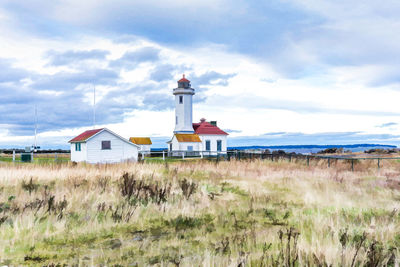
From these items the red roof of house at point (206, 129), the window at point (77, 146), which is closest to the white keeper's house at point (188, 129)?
the red roof of house at point (206, 129)

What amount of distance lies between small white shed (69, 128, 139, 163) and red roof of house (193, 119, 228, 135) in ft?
46.7

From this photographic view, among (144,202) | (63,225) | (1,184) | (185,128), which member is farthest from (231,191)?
(185,128)

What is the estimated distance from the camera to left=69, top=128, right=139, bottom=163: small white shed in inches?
1246

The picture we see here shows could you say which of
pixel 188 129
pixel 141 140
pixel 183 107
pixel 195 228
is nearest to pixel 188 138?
pixel 188 129

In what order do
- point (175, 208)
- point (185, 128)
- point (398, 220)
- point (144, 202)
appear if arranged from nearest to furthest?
point (398, 220) → point (175, 208) → point (144, 202) → point (185, 128)

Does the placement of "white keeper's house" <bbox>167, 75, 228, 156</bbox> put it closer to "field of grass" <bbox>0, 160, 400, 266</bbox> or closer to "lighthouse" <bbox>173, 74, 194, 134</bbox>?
"lighthouse" <bbox>173, 74, 194, 134</bbox>

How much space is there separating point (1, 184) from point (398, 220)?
992 centimetres

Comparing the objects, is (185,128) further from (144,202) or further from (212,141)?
(144,202)

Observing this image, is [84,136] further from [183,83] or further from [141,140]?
[141,140]

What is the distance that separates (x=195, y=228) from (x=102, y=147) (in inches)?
1108

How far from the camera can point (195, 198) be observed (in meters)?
8.10

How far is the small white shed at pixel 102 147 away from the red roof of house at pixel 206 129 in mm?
14227

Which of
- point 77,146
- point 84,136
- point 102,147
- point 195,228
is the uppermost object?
point 84,136

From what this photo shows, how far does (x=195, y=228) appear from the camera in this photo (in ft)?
18.5
